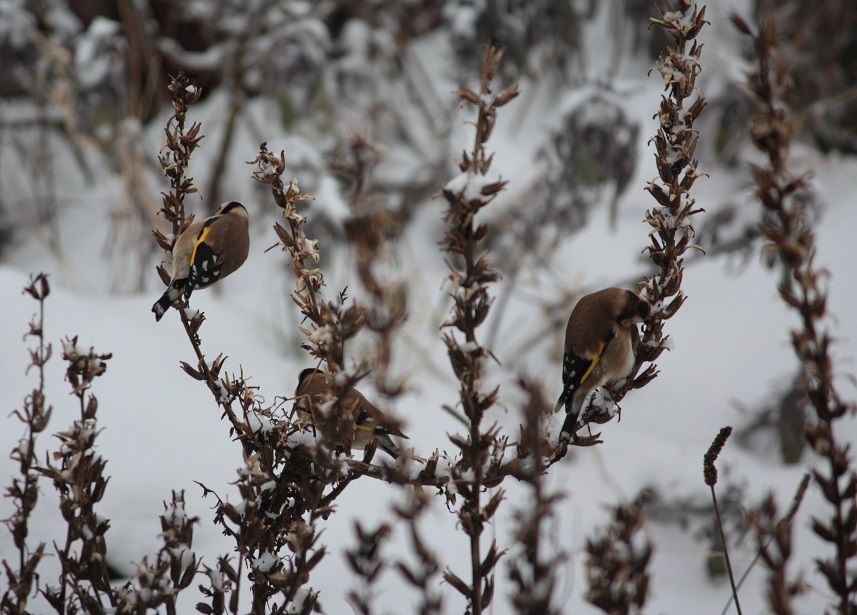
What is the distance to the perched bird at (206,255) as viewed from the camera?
141 centimetres

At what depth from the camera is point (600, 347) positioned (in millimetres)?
1420

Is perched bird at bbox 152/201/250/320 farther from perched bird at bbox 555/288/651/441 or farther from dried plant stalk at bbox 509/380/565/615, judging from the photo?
dried plant stalk at bbox 509/380/565/615

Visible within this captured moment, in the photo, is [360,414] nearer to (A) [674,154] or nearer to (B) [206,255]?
(B) [206,255]

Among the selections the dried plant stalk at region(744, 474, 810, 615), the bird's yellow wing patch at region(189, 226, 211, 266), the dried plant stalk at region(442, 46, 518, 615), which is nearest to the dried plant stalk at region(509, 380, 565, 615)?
the dried plant stalk at region(442, 46, 518, 615)

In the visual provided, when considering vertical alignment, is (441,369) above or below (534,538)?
above

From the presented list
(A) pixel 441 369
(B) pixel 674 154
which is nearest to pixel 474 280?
(B) pixel 674 154

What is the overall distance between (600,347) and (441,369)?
256 centimetres

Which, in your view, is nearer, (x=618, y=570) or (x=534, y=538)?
(x=534, y=538)

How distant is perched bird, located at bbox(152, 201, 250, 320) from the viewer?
1.41 m

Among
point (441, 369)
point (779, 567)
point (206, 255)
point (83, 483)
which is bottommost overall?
point (779, 567)

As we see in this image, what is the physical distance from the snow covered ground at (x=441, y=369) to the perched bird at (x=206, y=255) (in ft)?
1.34

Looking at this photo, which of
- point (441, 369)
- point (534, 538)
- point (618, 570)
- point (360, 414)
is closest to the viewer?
point (534, 538)

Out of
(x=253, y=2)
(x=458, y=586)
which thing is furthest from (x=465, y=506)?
(x=253, y=2)

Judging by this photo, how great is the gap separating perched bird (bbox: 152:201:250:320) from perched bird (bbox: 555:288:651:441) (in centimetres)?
68
